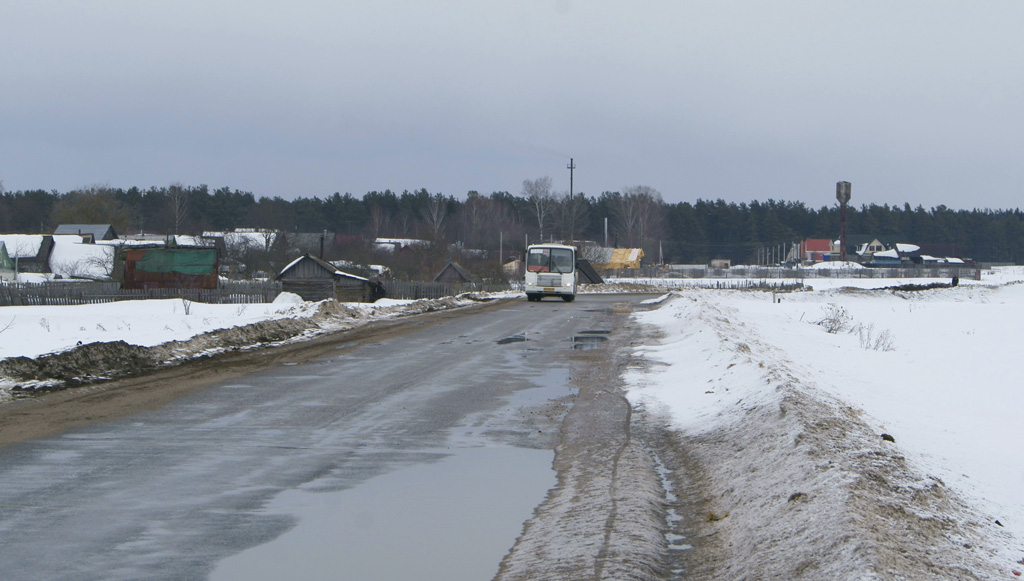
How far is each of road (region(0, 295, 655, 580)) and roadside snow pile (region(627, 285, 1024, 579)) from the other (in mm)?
1335

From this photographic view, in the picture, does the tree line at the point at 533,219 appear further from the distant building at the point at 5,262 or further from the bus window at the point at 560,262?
the bus window at the point at 560,262

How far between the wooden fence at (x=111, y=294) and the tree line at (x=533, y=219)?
6923 centimetres

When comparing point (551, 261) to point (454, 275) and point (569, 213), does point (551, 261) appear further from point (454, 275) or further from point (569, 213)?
point (569, 213)

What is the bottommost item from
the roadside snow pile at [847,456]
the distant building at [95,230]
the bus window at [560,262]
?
the roadside snow pile at [847,456]

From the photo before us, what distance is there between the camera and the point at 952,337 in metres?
22.9

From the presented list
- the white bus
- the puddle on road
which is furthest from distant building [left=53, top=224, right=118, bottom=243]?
the puddle on road

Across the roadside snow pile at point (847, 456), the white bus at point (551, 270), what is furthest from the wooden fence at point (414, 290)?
the roadside snow pile at point (847, 456)

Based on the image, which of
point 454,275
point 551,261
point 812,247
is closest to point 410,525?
point 551,261

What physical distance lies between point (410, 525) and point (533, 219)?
145 metres

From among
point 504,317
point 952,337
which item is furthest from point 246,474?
point 504,317

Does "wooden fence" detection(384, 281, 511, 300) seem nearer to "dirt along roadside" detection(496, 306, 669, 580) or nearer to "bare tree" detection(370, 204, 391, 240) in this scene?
"dirt along roadside" detection(496, 306, 669, 580)

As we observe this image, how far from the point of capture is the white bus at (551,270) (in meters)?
46.1

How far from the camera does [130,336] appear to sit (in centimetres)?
1955

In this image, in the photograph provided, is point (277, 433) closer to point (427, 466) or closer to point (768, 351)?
point (427, 466)
